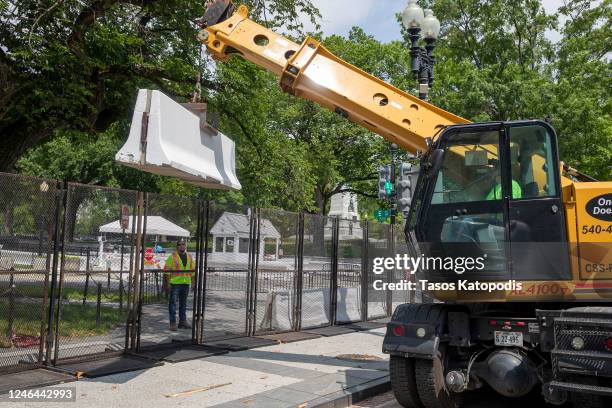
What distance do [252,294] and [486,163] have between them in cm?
636

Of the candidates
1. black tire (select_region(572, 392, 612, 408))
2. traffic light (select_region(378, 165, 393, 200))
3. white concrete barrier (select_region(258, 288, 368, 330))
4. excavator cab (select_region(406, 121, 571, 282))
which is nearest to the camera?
black tire (select_region(572, 392, 612, 408))

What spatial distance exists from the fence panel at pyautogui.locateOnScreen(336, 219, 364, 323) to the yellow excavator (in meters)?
7.08

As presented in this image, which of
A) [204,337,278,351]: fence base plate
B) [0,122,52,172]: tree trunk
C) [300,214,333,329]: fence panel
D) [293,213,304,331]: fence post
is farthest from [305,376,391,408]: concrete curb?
[0,122,52,172]: tree trunk

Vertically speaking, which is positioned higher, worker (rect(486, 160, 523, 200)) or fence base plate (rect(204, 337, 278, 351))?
worker (rect(486, 160, 523, 200))

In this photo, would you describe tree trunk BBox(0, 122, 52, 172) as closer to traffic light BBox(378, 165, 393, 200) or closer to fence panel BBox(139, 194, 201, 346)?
fence panel BBox(139, 194, 201, 346)

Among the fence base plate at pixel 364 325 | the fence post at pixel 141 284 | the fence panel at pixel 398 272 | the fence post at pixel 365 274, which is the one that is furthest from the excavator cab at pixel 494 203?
the fence panel at pixel 398 272

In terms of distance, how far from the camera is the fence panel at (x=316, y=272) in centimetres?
1327

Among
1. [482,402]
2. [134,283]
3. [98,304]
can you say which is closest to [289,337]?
[134,283]

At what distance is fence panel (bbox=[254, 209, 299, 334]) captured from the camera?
1202 centimetres

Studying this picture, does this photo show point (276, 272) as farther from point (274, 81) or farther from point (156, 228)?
point (274, 81)

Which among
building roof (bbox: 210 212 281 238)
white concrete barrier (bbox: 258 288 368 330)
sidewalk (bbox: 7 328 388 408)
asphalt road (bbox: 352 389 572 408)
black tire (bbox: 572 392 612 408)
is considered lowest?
asphalt road (bbox: 352 389 572 408)

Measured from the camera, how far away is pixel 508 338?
6.66 m

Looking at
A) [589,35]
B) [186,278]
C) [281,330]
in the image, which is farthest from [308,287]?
[589,35]

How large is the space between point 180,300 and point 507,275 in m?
6.20
